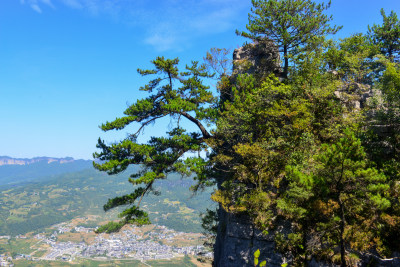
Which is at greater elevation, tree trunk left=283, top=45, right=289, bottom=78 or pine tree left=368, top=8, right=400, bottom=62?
pine tree left=368, top=8, right=400, bottom=62

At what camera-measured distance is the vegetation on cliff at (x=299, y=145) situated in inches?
365

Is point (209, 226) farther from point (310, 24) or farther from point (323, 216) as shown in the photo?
point (310, 24)

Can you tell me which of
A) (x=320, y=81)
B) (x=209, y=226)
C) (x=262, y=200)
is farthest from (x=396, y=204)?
(x=209, y=226)

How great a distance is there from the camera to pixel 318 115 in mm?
14016

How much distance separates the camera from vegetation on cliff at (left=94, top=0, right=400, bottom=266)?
9.27 meters

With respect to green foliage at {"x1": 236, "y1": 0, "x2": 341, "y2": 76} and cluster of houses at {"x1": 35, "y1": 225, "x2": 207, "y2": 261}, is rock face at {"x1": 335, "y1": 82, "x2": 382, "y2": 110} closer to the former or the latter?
green foliage at {"x1": 236, "y1": 0, "x2": 341, "y2": 76}

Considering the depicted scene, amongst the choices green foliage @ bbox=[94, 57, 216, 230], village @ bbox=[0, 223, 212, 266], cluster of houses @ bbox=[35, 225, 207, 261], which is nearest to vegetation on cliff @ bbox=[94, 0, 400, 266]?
green foliage @ bbox=[94, 57, 216, 230]

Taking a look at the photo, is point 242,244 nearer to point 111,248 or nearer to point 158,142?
point 158,142

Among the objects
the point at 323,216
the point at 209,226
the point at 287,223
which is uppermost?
the point at 323,216

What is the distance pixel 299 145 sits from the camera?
476 inches

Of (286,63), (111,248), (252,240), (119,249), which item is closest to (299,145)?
(252,240)

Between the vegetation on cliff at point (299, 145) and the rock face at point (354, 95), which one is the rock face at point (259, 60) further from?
the rock face at point (354, 95)

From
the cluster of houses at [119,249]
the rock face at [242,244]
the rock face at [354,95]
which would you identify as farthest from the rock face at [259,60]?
the cluster of houses at [119,249]

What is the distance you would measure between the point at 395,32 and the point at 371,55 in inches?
160
